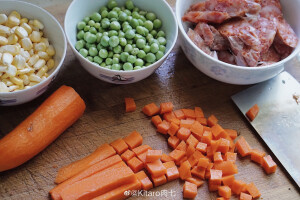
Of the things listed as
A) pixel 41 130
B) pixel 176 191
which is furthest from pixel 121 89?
pixel 176 191

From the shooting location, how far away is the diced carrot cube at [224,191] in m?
2.21

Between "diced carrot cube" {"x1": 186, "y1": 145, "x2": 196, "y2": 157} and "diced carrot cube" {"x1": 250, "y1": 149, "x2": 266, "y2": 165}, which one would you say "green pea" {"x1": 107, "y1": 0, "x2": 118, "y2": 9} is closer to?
"diced carrot cube" {"x1": 186, "y1": 145, "x2": 196, "y2": 157}

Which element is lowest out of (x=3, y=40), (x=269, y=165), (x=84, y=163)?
(x=84, y=163)

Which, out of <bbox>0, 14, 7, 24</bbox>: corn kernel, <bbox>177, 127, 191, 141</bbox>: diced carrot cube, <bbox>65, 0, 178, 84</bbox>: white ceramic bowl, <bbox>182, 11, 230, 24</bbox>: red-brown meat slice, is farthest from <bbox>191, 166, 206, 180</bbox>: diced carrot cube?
<bbox>0, 14, 7, 24</bbox>: corn kernel

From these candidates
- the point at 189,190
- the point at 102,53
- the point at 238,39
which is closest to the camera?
the point at 189,190

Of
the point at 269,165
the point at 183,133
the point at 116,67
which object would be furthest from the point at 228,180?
the point at 116,67

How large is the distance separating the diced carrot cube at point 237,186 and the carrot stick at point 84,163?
0.72 meters

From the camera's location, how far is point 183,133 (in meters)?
2.39

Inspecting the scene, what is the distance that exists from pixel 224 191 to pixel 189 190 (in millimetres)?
204

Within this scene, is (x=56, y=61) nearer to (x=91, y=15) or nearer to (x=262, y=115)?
(x=91, y=15)

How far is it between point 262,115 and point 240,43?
0.49 meters

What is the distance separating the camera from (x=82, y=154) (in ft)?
7.59

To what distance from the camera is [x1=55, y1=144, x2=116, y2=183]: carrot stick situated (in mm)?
2207

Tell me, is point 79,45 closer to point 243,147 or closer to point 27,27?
point 27,27
